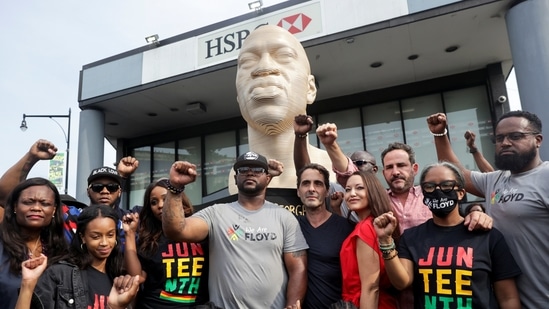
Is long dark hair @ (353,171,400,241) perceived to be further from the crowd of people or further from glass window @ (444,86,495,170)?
glass window @ (444,86,495,170)

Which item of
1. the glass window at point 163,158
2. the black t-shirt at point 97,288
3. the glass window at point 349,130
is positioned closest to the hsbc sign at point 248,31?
the glass window at point 349,130

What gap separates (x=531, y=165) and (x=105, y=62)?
12031 mm

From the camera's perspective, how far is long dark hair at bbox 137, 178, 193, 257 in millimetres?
3336

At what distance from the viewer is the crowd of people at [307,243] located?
2568 mm

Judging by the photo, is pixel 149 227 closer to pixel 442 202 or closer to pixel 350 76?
pixel 442 202

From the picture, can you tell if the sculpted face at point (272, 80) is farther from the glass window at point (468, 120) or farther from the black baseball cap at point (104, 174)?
the glass window at point (468, 120)

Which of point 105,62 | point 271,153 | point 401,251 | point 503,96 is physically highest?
point 105,62

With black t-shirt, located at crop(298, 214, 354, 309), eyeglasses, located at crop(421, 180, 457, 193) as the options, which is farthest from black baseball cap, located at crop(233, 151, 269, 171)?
eyeglasses, located at crop(421, 180, 457, 193)

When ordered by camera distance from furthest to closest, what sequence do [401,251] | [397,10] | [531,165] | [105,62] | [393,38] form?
1. [105,62]
2. [393,38]
3. [397,10]
4. [531,165]
5. [401,251]

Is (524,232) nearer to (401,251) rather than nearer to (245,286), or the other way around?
(401,251)

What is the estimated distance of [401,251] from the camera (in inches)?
108

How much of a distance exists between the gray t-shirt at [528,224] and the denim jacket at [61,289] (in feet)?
8.41

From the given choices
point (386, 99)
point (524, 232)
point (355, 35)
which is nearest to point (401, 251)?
point (524, 232)

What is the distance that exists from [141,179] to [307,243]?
13.9m
